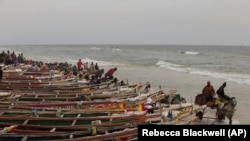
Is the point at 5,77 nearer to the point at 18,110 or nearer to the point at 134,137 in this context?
the point at 18,110

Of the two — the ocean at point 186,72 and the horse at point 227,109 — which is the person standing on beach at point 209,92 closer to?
the horse at point 227,109

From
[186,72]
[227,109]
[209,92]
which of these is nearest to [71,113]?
[209,92]

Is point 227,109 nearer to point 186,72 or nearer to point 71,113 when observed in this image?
point 71,113

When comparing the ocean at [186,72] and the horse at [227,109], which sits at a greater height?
the horse at [227,109]

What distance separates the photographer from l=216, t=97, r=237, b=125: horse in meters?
15.0

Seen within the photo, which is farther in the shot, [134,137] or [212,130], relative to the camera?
[134,137]

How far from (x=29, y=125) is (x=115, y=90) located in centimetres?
1040

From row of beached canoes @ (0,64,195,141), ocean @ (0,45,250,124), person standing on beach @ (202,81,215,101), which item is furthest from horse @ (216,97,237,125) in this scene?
ocean @ (0,45,250,124)

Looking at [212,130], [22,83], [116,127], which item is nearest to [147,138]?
[212,130]

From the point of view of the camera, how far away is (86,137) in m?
12.0

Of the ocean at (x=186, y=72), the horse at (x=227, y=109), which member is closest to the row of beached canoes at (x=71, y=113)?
the horse at (x=227, y=109)

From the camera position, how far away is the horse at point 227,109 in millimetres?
14961

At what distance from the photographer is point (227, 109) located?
1503 centimetres

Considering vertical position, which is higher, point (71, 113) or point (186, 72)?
point (71, 113)
